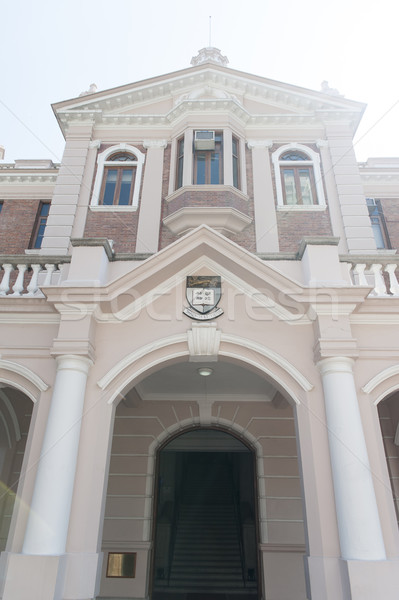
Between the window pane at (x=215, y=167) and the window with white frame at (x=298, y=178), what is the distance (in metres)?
1.60

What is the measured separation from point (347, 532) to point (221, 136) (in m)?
9.97

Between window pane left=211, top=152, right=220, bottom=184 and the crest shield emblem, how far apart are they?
4.50m

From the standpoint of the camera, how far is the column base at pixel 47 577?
5.47m

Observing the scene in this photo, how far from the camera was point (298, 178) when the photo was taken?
12.0 meters

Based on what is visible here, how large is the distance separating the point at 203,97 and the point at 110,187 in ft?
12.8

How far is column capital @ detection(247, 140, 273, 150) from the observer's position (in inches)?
488

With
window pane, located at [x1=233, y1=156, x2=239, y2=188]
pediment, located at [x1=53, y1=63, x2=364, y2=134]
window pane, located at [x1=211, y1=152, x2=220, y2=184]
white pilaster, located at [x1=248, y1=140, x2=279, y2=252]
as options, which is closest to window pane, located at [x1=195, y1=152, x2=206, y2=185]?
window pane, located at [x1=211, y1=152, x2=220, y2=184]

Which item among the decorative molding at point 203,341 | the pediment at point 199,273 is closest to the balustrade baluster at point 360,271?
the pediment at point 199,273

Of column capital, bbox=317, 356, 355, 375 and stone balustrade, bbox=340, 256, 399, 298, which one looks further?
stone balustrade, bbox=340, 256, 399, 298

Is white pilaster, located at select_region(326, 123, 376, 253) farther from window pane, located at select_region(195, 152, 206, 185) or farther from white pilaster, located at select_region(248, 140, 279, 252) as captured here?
window pane, located at select_region(195, 152, 206, 185)

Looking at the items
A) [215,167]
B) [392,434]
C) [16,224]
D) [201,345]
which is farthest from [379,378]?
[16,224]

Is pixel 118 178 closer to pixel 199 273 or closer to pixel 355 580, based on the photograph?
pixel 199 273

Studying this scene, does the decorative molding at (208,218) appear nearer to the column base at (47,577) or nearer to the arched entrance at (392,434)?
the arched entrance at (392,434)

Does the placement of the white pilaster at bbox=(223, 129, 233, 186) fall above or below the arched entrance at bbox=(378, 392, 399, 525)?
above
